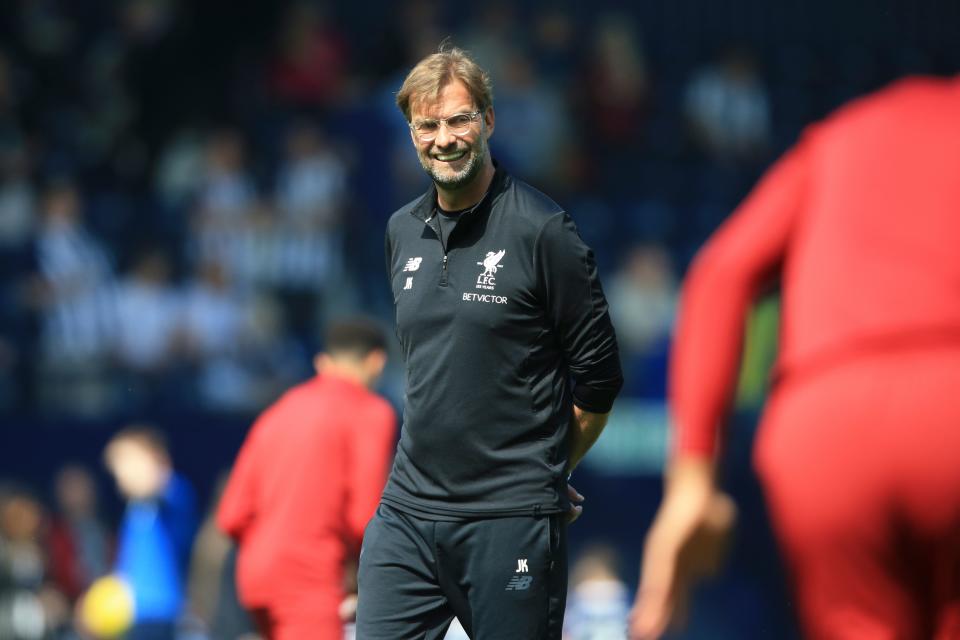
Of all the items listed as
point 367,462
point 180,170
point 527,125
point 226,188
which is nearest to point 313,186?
point 226,188

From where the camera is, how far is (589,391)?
458 centimetres

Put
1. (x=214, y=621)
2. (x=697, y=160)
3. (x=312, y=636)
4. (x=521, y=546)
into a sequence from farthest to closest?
1. (x=697, y=160)
2. (x=214, y=621)
3. (x=312, y=636)
4. (x=521, y=546)

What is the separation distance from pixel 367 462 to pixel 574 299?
2078 millimetres

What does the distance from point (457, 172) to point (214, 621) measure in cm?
549

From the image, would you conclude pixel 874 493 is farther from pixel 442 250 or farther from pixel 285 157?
pixel 285 157

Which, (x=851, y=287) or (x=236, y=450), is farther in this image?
(x=236, y=450)

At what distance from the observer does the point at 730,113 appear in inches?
643

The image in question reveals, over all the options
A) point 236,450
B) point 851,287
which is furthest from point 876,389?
point 236,450

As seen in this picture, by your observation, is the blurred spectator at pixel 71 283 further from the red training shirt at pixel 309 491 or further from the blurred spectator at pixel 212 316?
the red training shirt at pixel 309 491

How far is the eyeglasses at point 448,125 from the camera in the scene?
14.5 feet

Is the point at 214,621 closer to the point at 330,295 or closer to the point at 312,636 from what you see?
the point at 312,636

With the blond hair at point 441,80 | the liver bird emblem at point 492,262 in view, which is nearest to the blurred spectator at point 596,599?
the liver bird emblem at point 492,262

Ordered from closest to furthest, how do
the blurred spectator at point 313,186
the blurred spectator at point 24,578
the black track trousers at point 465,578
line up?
the black track trousers at point 465,578 < the blurred spectator at point 24,578 < the blurred spectator at point 313,186

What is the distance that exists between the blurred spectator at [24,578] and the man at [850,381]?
9.49 metres
